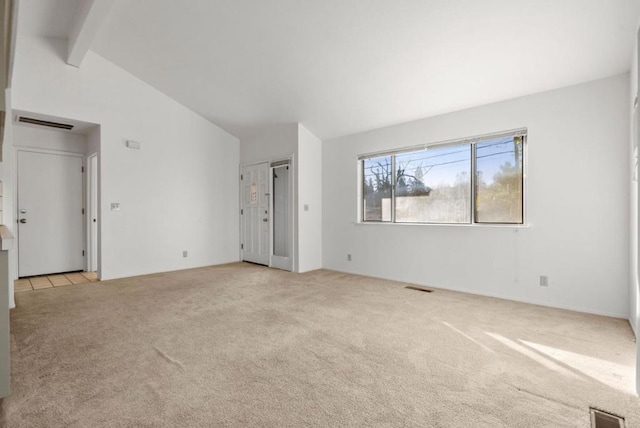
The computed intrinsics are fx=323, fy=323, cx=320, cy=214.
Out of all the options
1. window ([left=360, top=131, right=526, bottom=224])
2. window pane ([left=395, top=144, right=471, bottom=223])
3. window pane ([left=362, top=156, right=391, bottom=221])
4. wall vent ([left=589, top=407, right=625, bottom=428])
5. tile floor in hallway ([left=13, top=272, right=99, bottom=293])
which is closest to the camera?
wall vent ([left=589, top=407, right=625, bottom=428])

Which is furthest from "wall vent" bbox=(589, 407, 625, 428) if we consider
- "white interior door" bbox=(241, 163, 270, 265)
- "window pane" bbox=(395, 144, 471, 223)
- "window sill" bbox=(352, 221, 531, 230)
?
"white interior door" bbox=(241, 163, 270, 265)

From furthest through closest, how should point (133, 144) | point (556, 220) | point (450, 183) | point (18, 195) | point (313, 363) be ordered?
1. point (133, 144)
2. point (18, 195)
3. point (450, 183)
4. point (556, 220)
5. point (313, 363)

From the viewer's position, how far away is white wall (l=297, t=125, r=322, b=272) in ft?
19.0

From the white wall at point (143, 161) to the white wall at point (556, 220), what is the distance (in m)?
3.95

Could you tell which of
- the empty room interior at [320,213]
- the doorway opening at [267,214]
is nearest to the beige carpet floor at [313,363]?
the empty room interior at [320,213]

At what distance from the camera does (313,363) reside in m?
2.33

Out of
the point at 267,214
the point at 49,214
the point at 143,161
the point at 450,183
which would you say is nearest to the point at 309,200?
the point at 267,214

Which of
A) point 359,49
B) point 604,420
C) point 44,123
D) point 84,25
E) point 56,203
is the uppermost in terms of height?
point 84,25

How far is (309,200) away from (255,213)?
4.56 feet

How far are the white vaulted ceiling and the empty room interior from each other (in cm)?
3

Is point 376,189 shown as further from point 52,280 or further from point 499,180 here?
point 52,280

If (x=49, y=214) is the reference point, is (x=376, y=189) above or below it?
above

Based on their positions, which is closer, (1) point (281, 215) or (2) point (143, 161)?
(2) point (143, 161)

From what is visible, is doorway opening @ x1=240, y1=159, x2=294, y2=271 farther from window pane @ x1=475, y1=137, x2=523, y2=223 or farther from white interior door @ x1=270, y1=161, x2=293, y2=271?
window pane @ x1=475, y1=137, x2=523, y2=223
